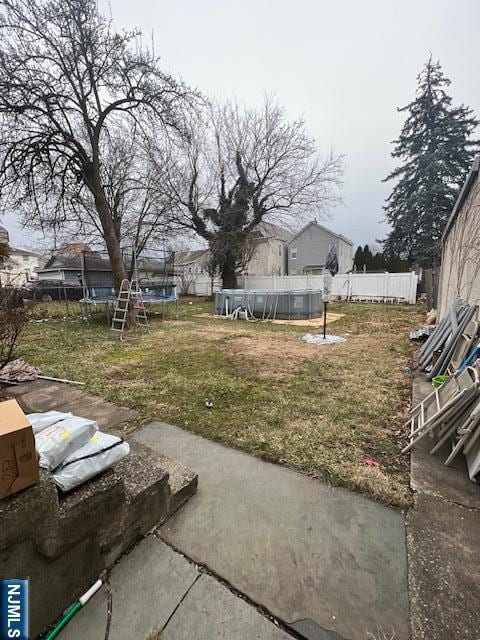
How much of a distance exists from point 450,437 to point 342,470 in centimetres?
110

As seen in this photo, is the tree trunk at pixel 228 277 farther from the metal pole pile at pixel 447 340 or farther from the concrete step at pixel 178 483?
the concrete step at pixel 178 483

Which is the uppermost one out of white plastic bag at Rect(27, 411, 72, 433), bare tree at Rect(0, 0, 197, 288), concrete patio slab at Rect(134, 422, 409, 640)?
bare tree at Rect(0, 0, 197, 288)

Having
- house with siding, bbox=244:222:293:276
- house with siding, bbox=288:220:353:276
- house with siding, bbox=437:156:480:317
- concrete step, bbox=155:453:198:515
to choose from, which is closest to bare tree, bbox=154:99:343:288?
house with siding, bbox=244:222:293:276

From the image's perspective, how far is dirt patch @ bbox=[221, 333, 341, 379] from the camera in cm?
472

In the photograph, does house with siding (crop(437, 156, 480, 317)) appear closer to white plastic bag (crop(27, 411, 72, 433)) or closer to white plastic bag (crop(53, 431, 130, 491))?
white plastic bag (crop(53, 431, 130, 491))

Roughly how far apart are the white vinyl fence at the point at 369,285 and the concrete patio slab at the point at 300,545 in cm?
1496

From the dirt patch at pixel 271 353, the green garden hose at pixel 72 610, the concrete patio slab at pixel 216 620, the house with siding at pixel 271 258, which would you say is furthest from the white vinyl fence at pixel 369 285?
the green garden hose at pixel 72 610

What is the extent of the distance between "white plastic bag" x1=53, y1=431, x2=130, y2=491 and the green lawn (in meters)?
1.28

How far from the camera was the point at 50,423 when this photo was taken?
158 cm

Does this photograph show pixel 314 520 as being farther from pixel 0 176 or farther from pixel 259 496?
pixel 0 176

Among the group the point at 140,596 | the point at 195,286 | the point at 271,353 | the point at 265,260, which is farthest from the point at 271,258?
the point at 140,596

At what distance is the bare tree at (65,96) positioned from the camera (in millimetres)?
6082

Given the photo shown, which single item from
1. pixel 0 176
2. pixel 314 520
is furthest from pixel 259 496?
pixel 0 176

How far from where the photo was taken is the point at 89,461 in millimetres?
1356
